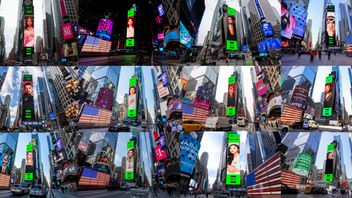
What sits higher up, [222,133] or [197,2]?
[197,2]

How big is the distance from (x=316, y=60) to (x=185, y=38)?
173cm

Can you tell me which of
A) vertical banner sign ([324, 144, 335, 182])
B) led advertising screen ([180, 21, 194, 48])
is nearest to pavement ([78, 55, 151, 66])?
led advertising screen ([180, 21, 194, 48])

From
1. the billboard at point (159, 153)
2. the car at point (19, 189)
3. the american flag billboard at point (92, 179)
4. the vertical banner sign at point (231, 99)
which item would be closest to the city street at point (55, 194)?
the car at point (19, 189)

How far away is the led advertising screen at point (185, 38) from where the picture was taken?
537 centimetres

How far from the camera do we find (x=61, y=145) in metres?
5.46

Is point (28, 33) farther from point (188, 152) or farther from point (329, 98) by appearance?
point (329, 98)

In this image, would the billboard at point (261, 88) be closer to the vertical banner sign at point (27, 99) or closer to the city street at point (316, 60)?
the city street at point (316, 60)

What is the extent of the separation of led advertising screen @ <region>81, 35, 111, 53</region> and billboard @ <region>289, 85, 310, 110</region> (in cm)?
251

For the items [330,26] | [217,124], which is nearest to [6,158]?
[217,124]

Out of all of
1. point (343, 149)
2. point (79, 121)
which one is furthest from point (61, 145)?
point (343, 149)

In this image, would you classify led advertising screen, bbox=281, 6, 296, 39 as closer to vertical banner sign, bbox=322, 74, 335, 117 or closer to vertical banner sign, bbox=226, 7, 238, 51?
vertical banner sign, bbox=226, 7, 238, 51

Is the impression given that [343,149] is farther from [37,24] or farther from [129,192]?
[37,24]

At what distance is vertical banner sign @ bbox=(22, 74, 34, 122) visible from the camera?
552cm

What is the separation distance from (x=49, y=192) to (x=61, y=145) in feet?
2.12
